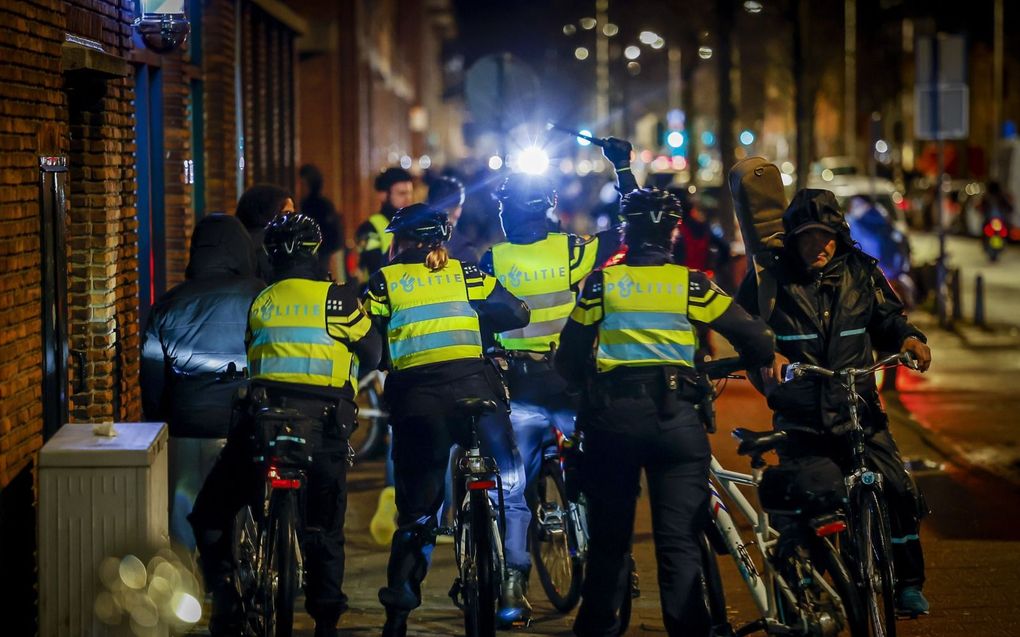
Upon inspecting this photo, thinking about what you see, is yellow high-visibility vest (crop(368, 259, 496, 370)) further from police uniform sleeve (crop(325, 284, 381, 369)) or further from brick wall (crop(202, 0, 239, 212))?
brick wall (crop(202, 0, 239, 212))

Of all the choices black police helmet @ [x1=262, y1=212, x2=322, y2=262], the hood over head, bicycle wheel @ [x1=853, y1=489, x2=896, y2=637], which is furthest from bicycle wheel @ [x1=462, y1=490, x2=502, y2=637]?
the hood over head

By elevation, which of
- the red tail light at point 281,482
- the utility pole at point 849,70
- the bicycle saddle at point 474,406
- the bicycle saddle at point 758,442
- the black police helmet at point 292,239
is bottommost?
the red tail light at point 281,482

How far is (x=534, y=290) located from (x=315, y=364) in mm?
1677

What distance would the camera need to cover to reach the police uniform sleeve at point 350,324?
21.3ft

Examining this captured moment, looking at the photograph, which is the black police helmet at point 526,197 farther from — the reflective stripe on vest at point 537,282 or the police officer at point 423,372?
the police officer at point 423,372

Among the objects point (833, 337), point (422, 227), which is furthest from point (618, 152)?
point (833, 337)

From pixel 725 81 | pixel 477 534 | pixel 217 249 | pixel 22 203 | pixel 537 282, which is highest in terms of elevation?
pixel 725 81

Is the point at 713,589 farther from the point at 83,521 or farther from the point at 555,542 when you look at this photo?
the point at 83,521

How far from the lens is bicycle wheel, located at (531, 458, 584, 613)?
759cm

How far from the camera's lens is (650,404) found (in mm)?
6109

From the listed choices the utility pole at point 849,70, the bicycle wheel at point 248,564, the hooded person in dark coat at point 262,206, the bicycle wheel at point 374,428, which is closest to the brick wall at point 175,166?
the bicycle wheel at point 374,428

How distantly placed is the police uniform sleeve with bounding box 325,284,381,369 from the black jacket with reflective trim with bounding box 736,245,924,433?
5.55 ft

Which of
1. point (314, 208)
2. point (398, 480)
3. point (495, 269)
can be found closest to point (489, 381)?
point (398, 480)

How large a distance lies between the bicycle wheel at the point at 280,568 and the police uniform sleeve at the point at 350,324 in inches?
26.4
